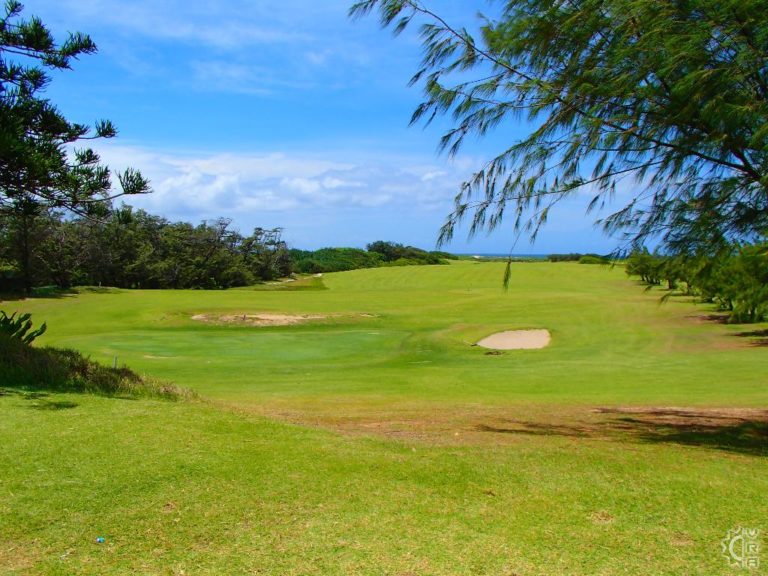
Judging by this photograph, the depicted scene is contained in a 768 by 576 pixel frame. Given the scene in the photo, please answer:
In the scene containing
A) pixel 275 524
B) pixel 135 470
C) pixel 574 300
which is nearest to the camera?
pixel 275 524

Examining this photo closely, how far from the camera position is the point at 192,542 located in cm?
398

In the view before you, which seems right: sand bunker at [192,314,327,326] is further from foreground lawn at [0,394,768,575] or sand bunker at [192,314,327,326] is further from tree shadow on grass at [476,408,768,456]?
foreground lawn at [0,394,768,575]

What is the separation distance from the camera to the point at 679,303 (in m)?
41.1

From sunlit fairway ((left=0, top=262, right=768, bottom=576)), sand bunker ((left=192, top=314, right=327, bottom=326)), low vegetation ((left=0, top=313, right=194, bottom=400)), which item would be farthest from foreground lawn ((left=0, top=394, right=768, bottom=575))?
sand bunker ((left=192, top=314, right=327, bottom=326))

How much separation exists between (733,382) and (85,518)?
15.2m

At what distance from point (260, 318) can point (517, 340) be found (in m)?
13.6

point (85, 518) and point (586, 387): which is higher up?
point (85, 518)

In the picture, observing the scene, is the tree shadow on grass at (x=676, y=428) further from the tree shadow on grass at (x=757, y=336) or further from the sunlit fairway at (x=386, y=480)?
the tree shadow on grass at (x=757, y=336)

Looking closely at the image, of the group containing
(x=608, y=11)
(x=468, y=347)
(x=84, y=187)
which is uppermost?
(x=608, y=11)

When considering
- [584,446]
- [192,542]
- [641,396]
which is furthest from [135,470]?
[641,396]

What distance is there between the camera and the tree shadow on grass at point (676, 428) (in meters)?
7.99

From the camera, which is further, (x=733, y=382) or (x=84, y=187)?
(x=733, y=382)

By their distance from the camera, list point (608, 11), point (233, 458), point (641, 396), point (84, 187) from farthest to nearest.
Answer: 1. point (641, 396)
2. point (84, 187)
3. point (608, 11)
4. point (233, 458)

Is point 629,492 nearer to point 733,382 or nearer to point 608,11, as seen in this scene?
point 608,11
